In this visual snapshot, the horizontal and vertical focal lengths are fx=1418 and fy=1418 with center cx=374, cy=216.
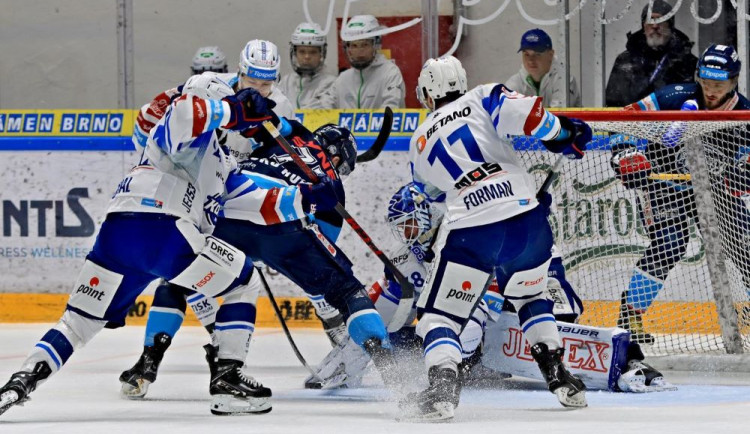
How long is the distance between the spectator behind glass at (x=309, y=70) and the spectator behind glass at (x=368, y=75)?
0.09m

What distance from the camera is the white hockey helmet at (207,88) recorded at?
4.77m

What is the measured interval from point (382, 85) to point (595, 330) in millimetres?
2398

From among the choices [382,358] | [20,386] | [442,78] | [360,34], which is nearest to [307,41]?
[360,34]

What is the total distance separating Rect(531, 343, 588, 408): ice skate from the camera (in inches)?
179

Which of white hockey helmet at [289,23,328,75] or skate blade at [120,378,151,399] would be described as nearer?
skate blade at [120,378,151,399]

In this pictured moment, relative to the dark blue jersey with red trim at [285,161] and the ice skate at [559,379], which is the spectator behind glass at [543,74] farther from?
the ice skate at [559,379]

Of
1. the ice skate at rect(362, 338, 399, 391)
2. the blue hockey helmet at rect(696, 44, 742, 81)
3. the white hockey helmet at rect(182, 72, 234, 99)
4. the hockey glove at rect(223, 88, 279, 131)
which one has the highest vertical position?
the blue hockey helmet at rect(696, 44, 742, 81)

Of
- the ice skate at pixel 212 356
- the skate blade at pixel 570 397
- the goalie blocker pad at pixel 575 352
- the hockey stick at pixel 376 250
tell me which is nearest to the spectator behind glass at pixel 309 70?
the hockey stick at pixel 376 250

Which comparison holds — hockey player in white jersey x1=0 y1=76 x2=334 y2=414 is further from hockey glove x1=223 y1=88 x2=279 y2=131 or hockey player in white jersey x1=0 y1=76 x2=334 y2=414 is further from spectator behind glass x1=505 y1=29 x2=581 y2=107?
spectator behind glass x1=505 y1=29 x2=581 y2=107

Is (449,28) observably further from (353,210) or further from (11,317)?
(11,317)

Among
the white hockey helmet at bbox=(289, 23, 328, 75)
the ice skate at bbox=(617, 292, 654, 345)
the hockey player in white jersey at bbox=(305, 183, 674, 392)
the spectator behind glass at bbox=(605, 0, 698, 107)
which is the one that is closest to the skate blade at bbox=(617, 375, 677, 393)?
the hockey player in white jersey at bbox=(305, 183, 674, 392)

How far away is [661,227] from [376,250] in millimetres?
1354

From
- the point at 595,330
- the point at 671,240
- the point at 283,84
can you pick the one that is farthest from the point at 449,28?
the point at 595,330

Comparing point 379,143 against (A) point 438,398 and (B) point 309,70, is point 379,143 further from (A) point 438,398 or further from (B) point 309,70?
(A) point 438,398
